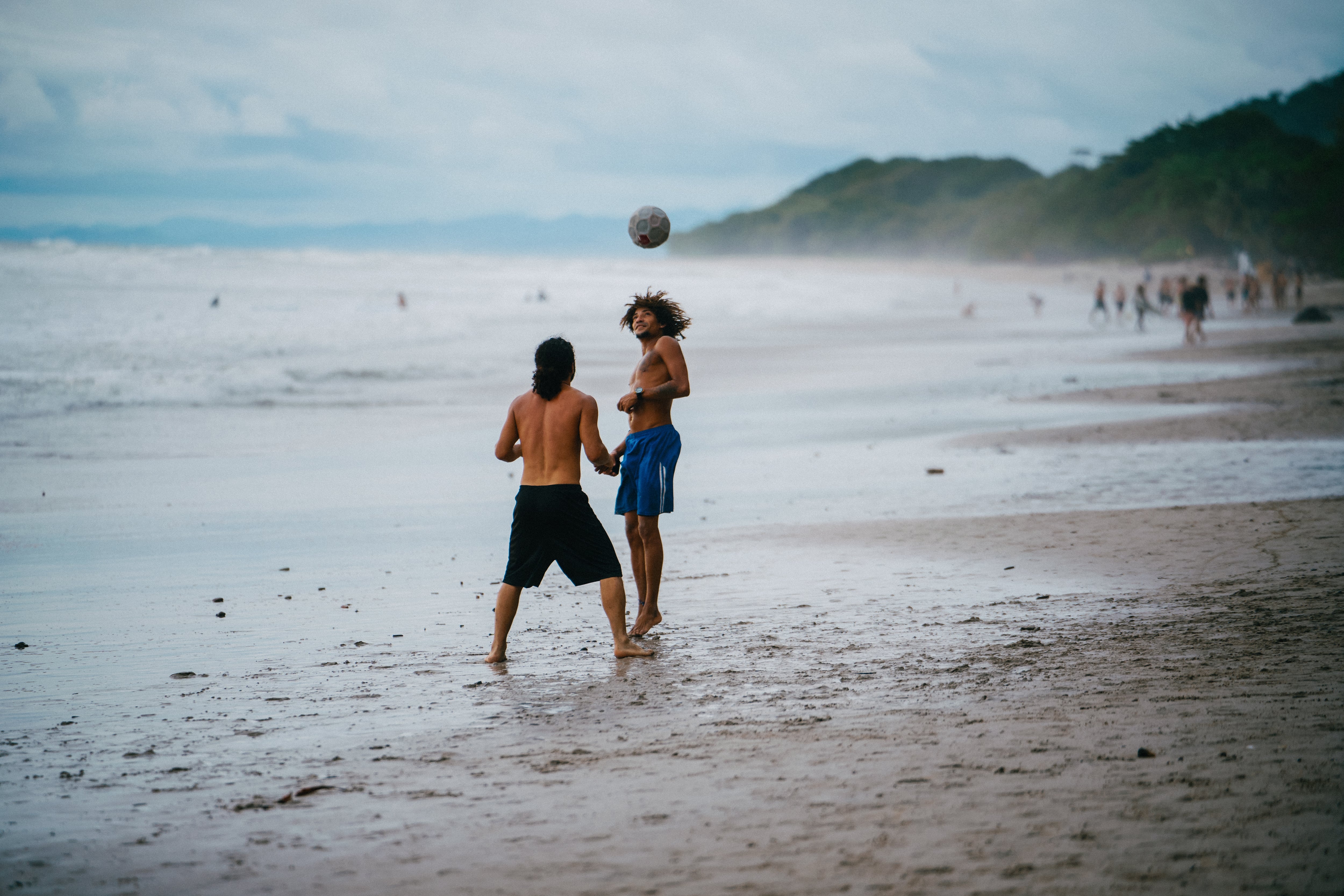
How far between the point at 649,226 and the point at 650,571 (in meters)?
2.41

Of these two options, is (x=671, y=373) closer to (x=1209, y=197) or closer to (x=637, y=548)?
(x=637, y=548)

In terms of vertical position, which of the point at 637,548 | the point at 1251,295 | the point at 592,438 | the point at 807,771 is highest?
the point at 1251,295

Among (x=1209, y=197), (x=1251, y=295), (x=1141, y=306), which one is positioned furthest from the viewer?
(x=1209, y=197)

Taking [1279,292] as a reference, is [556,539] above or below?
below

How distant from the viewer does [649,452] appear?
6.78 metres

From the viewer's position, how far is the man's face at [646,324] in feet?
22.9

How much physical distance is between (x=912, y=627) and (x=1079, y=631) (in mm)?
864

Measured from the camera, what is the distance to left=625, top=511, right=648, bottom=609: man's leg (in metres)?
6.93

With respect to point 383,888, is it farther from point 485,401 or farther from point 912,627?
point 485,401

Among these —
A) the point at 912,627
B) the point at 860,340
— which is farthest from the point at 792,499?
the point at 860,340

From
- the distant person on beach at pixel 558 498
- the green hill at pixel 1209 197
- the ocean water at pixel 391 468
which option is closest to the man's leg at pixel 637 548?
the ocean water at pixel 391 468

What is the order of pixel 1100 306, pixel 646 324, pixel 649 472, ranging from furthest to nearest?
pixel 1100 306
pixel 646 324
pixel 649 472

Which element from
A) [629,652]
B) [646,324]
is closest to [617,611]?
[629,652]

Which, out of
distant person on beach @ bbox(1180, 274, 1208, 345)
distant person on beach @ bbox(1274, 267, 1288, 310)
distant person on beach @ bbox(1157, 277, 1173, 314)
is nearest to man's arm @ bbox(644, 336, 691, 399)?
distant person on beach @ bbox(1180, 274, 1208, 345)
